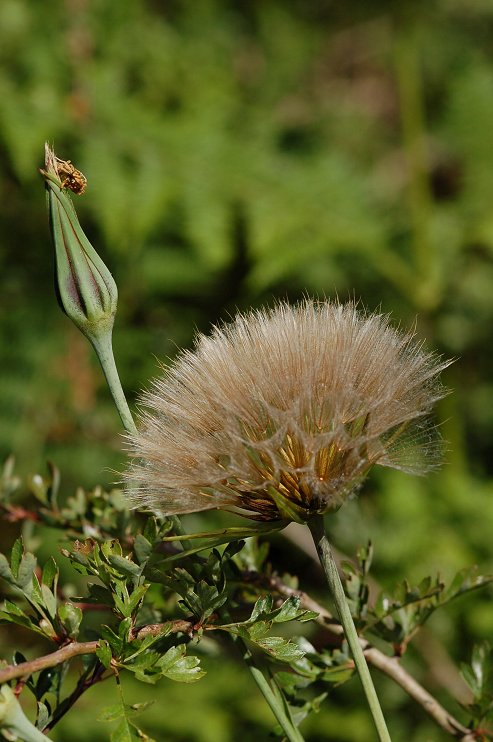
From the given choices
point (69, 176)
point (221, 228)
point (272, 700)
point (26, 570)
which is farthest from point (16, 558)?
point (221, 228)

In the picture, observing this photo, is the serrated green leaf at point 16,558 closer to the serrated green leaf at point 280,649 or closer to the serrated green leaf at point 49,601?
the serrated green leaf at point 49,601

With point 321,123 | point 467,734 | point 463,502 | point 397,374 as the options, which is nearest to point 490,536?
point 463,502

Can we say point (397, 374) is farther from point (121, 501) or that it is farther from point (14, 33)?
point (14, 33)

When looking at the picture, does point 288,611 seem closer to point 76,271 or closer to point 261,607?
point 261,607

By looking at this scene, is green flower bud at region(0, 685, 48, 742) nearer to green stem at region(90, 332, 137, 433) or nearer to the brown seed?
green stem at region(90, 332, 137, 433)

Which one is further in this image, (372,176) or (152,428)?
(372,176)

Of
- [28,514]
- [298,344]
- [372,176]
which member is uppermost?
[298,344]

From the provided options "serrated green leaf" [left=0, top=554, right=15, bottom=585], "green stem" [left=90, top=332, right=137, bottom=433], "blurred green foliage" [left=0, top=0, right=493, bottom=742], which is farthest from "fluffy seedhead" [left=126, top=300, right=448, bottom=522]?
"blurred green foliage" [left=0, top=0, right=493, bottom=742]

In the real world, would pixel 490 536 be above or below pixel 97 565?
below
